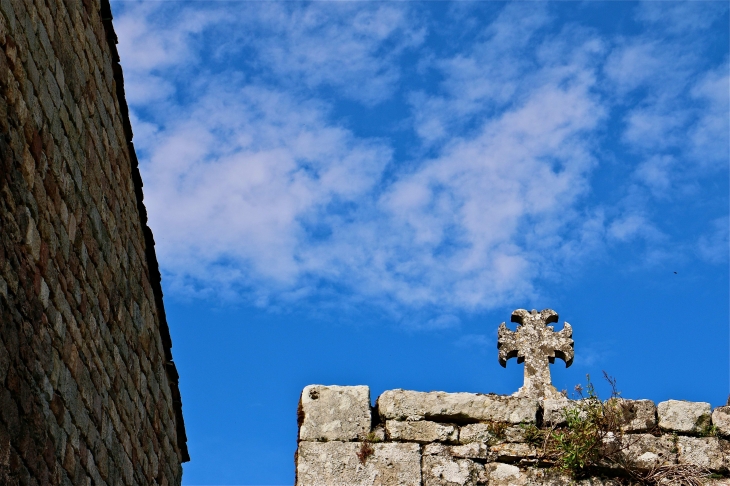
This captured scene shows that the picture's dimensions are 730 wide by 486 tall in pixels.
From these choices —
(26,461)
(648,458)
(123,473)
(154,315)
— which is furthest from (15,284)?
(648,458)

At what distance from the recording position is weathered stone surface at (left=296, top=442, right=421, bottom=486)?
6.37m

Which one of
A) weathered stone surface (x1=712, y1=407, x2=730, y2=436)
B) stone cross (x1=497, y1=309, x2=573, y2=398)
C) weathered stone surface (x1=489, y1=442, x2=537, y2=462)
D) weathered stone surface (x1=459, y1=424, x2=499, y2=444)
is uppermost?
stone cross (x1=497, y1=309, x2=573, y2=398)

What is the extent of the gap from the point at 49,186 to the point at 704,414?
4.07 metres

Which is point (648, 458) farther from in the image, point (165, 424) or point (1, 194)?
point (1, 194)

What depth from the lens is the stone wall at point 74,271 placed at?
4.61 m

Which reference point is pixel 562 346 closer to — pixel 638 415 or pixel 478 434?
pixel 638 415

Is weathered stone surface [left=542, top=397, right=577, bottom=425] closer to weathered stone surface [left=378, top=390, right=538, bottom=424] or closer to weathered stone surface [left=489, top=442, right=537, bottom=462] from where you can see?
weathered stone surface [left=378, top=390, right=538, bottom=424]

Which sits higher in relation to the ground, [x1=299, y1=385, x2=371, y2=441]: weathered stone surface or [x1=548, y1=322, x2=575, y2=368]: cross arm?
[x1=548, y1=322, x2=575, y2=368]: cross arm

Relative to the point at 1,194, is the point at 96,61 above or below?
above

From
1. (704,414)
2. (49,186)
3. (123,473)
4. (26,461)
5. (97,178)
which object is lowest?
(26,461)

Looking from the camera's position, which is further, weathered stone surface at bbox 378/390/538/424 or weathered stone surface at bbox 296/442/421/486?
weathered stone surface at bbox 378/390/538/424

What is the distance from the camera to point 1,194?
447 cm

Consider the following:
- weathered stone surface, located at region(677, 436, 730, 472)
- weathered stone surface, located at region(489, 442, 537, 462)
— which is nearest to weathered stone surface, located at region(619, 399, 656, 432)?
weathered stone surface, located at region(677, 436, 730, 472)

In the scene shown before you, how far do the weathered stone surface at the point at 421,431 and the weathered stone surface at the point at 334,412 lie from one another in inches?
6.3
